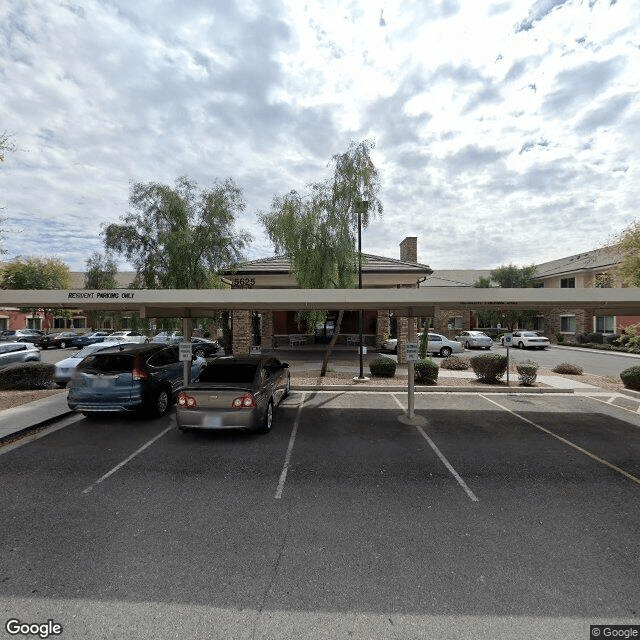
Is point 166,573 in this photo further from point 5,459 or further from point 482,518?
point 5,459

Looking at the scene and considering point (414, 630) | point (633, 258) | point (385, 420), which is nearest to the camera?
point (414, 630)

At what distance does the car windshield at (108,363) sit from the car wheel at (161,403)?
109cm

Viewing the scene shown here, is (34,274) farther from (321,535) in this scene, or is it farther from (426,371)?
(321,535)

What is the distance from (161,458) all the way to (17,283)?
128 ft

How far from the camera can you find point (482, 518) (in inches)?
174

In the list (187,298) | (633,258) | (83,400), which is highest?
(633,258)

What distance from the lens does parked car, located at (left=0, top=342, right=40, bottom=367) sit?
15938 millimetres

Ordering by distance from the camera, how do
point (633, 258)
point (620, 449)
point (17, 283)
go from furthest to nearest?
1. point (17, 283)
2. point (633, 258)
3. point (620, 449)

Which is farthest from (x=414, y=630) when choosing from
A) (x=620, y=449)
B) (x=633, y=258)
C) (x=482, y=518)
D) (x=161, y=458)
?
(x=633, y=258)

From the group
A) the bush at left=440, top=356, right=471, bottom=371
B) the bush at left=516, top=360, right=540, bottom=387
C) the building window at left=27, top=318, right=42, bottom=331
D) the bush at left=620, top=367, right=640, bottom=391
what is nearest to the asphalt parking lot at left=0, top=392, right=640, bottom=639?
the bush at left=516, top=360, right=540, bottom=387

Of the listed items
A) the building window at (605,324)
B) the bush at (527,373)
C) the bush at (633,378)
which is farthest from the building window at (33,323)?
the building window at (605,324)

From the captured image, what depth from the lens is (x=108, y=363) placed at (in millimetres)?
8320

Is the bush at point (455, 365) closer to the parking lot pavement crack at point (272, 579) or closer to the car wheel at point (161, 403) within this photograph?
the car wheel at point (161, 403)

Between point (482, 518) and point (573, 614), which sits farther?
point (482, 518)
